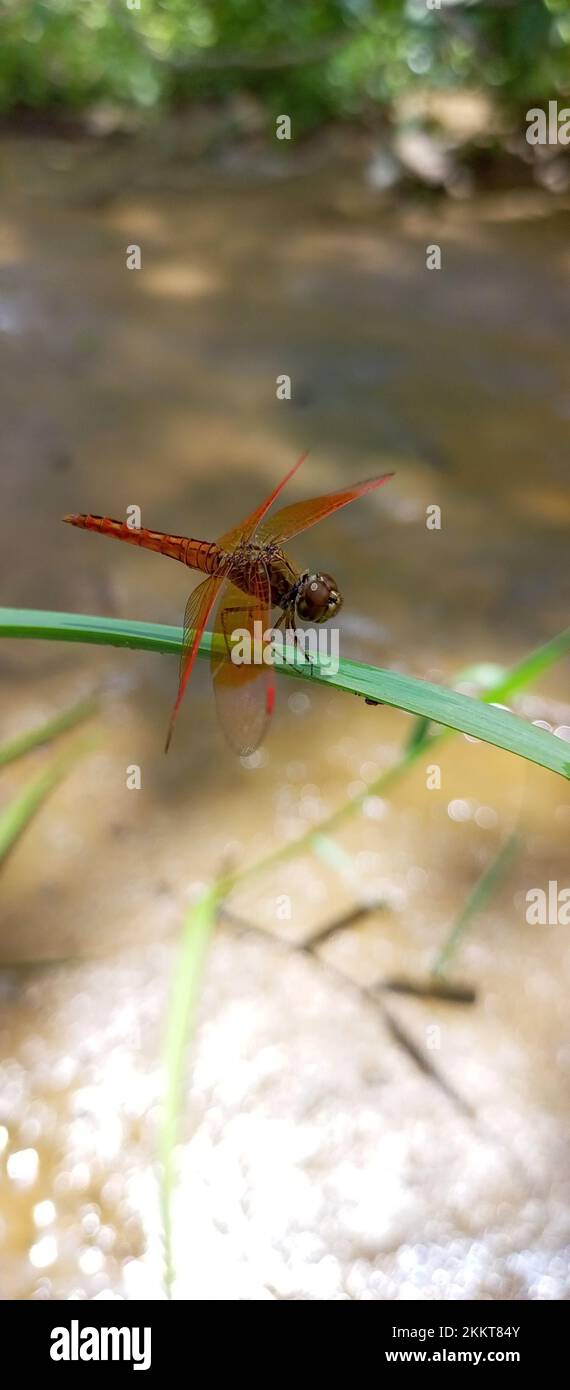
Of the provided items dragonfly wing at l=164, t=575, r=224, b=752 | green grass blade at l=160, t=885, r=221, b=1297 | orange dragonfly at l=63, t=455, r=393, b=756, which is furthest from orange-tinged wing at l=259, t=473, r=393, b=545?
green grass blade at l=160, t=885, r=221, b=1297

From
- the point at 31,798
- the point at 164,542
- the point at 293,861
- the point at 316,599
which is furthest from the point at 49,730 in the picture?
the point at 316,599

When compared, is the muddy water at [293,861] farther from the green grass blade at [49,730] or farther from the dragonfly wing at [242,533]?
the dragonfly wing at [242,533]

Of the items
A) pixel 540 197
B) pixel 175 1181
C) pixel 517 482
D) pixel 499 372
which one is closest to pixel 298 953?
pixel 175 1181

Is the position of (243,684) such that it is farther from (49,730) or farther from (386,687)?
(49,730)

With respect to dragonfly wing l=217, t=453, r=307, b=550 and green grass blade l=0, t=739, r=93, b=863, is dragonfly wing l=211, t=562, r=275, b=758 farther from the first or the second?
green grass blade l=0, t=739, r=93, b=863

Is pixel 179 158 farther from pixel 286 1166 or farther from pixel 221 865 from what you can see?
pixel 286 1166
